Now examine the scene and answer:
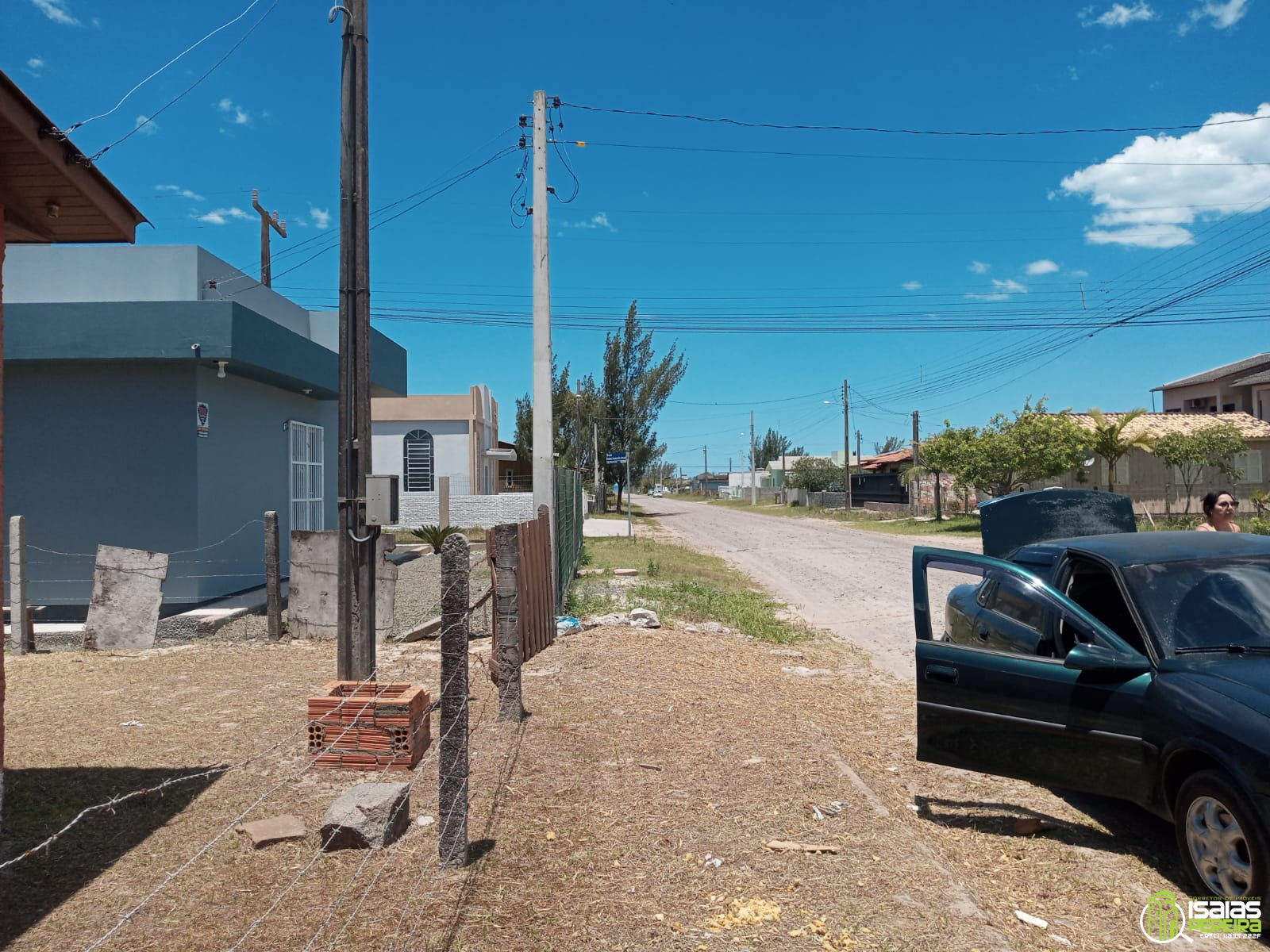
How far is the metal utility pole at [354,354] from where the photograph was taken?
6090 millimetres

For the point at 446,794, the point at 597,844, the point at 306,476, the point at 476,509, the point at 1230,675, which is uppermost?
the point at 306,476

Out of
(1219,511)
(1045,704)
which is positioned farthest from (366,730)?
(1219,511)

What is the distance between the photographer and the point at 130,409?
11.8 metres

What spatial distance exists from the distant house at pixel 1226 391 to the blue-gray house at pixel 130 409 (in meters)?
42.5

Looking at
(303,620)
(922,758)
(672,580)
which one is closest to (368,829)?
(922,758)

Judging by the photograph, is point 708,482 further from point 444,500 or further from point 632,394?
point 444,500

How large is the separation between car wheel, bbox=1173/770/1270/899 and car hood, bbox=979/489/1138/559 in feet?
12.5

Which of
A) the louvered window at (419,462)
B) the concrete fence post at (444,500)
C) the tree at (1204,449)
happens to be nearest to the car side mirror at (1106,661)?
the concrete fence post at (444,500)

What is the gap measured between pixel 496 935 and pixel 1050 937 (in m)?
2.18

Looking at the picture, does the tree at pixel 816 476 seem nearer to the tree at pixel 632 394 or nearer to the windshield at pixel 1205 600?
the tree at pixel 632 394

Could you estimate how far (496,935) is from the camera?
3.54m

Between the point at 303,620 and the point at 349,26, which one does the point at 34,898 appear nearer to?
the point at 349,26

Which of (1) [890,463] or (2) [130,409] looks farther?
(1) [890,463]

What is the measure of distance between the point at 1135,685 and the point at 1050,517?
3.64 m
